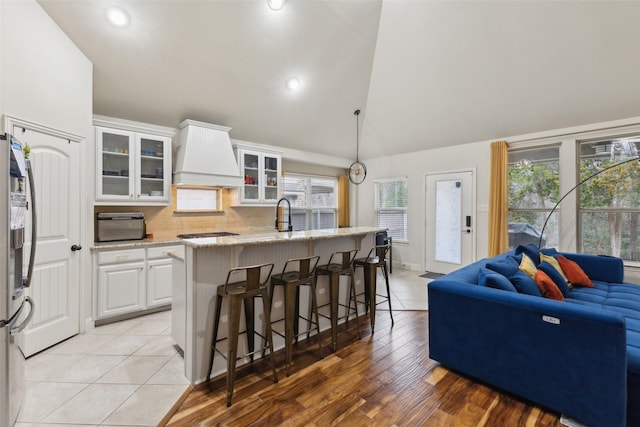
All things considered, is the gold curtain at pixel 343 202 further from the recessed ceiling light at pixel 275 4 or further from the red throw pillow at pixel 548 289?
the red throw pillow at pixel 548 289

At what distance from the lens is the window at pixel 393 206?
6266 mm

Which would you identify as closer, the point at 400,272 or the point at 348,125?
the point at 348,125

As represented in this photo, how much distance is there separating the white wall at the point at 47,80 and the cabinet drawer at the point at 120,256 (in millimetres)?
134

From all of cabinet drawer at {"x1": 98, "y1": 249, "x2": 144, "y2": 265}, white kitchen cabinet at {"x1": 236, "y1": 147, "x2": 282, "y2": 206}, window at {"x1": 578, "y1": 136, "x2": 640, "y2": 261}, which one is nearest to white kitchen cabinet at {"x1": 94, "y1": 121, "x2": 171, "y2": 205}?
cabinet drawer at {"x1": 98, "y1": 249, "x2": 144, "y2": 265}

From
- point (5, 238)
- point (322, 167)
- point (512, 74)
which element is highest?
point (512, 74)

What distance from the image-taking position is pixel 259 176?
489cm

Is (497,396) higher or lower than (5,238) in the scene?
lower

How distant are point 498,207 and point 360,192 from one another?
3038mm

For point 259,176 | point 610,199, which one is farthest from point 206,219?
point 610,199

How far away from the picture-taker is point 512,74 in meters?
3.77

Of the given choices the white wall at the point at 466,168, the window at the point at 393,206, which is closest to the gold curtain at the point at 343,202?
the white wall at the point at 466,168

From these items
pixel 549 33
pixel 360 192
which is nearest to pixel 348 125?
pixel 360 192

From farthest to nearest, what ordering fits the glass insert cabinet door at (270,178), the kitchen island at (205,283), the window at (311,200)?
the window at (311,200) < the glass insert cabinet door at (270,178) < the kitchen island at (205,283)

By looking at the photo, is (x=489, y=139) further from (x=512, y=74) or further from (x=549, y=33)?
(x=549, y=33)
